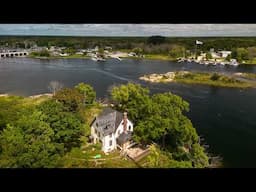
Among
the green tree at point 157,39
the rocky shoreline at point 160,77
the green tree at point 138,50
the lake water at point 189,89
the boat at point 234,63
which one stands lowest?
the lake water at point 189,89

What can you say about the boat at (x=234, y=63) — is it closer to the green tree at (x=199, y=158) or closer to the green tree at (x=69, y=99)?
the green tree at (x=69, y=99)

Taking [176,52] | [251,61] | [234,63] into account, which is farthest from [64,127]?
[251,61]

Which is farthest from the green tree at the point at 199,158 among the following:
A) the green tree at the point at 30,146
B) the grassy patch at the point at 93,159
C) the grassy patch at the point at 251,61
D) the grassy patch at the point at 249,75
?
the grassy patch at the point at 251,61

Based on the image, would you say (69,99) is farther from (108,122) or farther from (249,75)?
(249,75)

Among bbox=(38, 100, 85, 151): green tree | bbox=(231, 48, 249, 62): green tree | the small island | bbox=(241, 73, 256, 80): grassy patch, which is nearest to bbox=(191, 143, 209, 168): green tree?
bbox=(38, 100, 85, 151): green tree

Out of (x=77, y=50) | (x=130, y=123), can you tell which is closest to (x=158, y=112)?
(x=130, y=123)

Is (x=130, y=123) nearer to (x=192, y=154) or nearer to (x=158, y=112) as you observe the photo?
(x=158, y=112)
